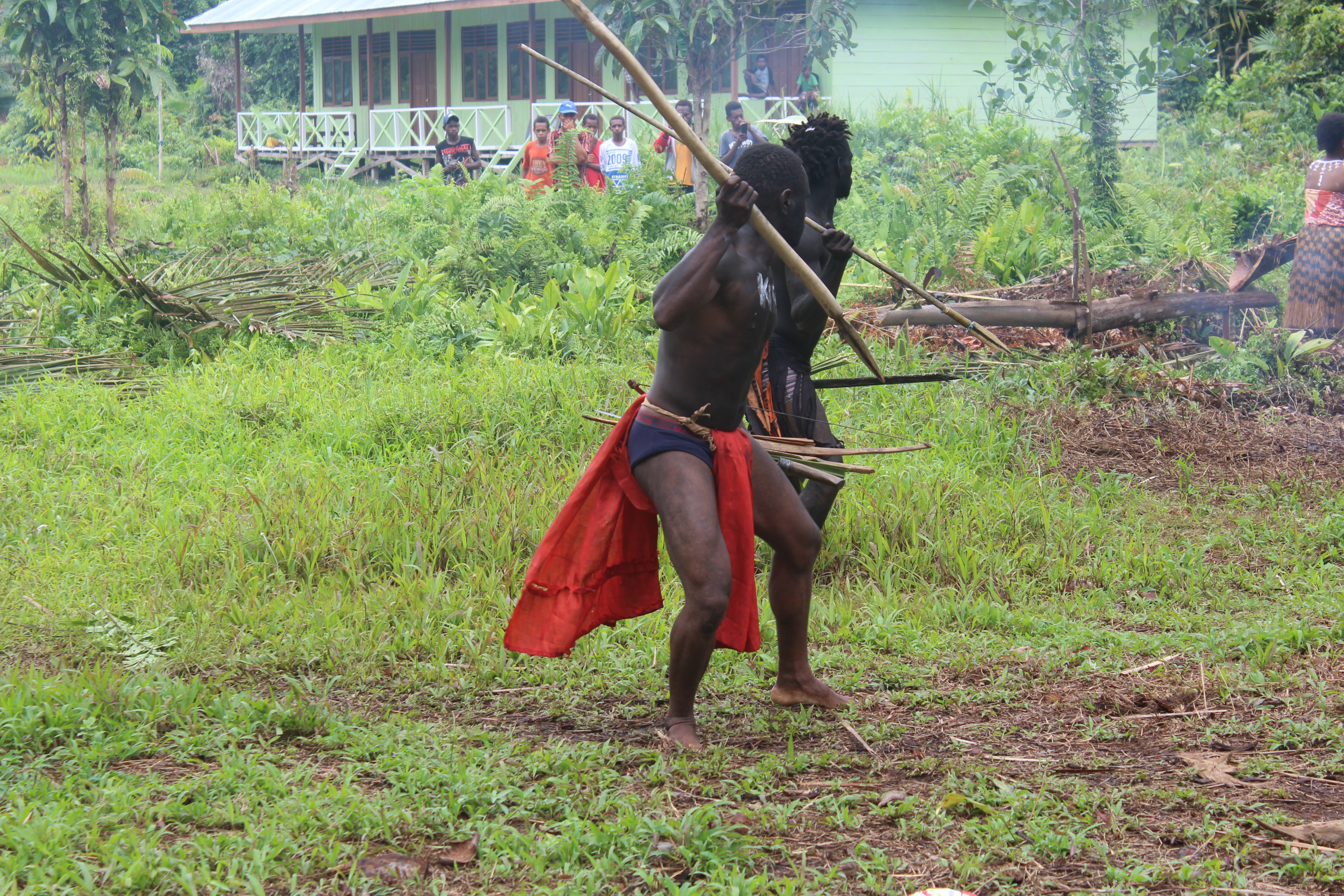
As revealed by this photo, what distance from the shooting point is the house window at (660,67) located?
60.3 ft

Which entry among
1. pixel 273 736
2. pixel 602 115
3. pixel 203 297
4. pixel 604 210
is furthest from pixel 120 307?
pixel 602 115

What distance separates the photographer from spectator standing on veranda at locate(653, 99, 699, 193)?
39.3 ft

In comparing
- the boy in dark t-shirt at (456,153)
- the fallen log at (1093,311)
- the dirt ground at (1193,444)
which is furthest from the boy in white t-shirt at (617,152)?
the dirt ground at (1193,444)

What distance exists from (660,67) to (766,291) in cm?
1757

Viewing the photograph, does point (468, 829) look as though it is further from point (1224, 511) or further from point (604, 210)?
point (604, 210)

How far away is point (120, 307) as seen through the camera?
8.23 m

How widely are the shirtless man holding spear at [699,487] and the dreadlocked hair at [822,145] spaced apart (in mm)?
857

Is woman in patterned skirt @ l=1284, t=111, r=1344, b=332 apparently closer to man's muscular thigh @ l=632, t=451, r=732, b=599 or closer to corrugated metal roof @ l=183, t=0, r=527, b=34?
man's muscular thigh @ l=632, t=451, r=732, b=599

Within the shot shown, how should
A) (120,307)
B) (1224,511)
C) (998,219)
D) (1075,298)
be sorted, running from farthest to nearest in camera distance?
1. (998,219)
2. (120,307)
3. (1075,298)
4. (1224,511)

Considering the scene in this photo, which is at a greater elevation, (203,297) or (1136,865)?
(203,297)

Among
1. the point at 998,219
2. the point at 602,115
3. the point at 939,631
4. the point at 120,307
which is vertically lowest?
the point at 939,631

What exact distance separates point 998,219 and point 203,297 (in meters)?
6.05

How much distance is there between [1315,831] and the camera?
2.88 m

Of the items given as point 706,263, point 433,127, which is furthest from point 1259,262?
point 433,127
